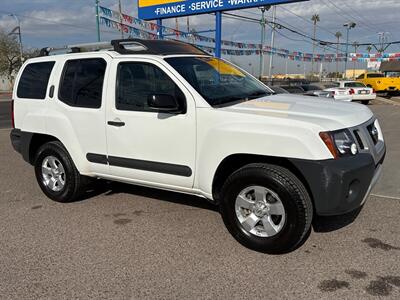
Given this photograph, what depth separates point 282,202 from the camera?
362 cm

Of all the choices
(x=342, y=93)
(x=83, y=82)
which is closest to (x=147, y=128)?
(x=83, y=82)

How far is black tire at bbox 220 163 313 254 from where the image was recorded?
3.55 metres

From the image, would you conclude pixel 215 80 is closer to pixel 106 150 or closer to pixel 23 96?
pixel 106 150

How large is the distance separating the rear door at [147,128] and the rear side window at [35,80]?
123cm

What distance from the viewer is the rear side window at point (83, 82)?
4.79 metres

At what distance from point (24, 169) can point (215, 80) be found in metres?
4.37

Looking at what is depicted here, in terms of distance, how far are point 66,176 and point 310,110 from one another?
10.2 ft

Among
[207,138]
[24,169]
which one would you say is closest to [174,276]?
[207,138]

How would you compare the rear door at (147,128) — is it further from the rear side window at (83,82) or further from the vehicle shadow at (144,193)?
the vehicle shadow at (144,193)

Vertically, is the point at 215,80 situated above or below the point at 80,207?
above

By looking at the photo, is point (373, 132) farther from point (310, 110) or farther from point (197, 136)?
point (197, 136)

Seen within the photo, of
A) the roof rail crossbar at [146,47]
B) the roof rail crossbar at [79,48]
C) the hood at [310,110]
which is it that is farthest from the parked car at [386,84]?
the roof rail crossbar at [79,48]

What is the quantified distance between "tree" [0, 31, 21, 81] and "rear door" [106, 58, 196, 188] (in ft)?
186

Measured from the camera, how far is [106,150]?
4770 mm
